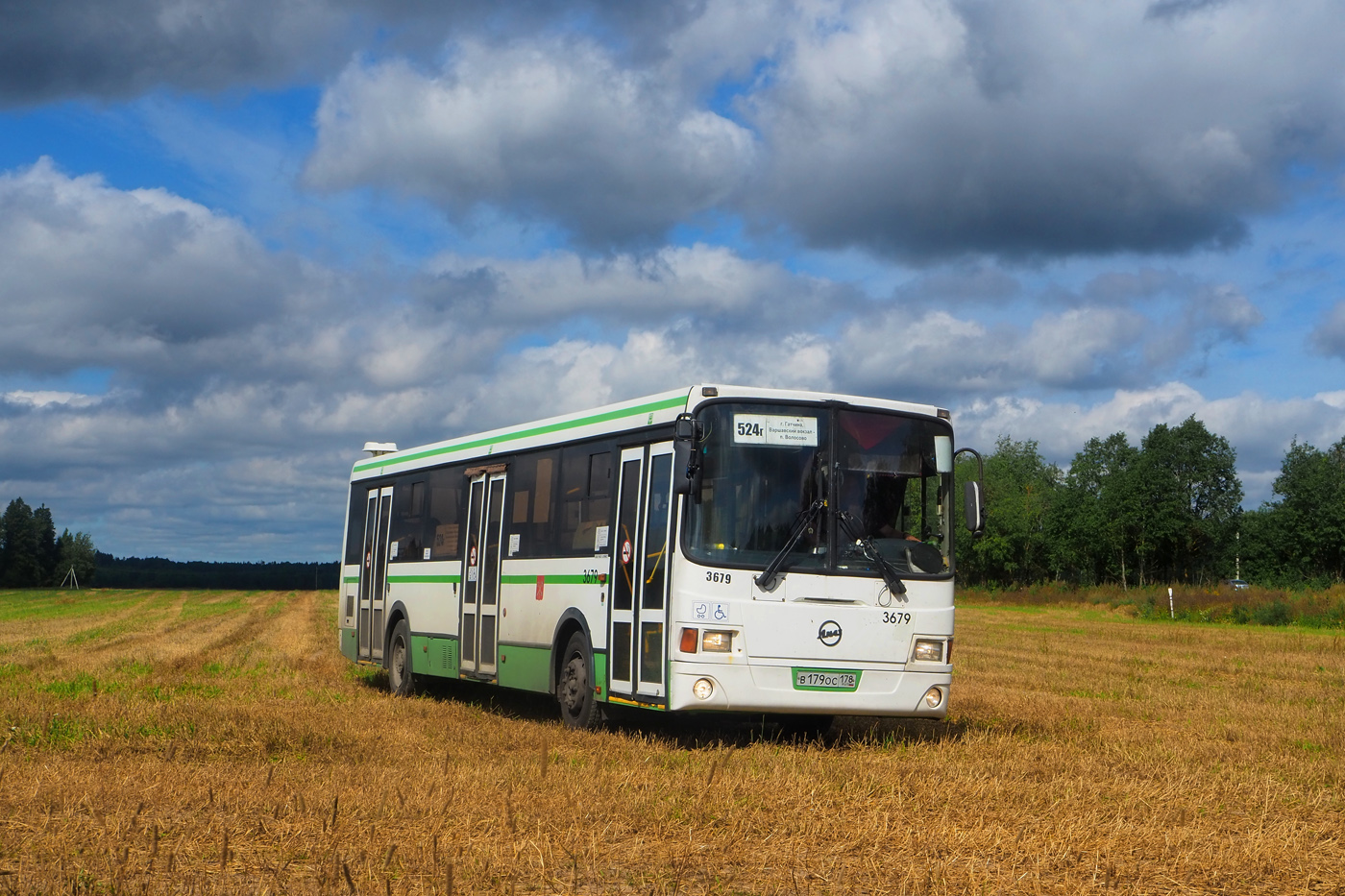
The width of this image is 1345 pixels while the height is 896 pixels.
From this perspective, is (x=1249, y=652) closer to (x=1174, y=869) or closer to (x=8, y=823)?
(x=1174, y=869)

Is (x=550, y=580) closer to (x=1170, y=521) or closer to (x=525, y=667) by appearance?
(x=525, y=667)

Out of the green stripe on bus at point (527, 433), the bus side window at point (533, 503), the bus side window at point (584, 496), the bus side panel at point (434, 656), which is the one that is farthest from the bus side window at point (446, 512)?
the bus side window at point (584, 496)

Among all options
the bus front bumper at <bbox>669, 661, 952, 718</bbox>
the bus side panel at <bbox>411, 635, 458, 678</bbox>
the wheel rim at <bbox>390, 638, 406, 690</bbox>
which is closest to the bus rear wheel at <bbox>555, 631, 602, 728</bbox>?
the bus front bumper at <bbox>669, 661, 952, 718</bbox>

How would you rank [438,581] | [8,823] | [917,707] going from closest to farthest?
[8,823]
[917,707]
[438,581]

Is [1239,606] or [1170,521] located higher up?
[1170,521]

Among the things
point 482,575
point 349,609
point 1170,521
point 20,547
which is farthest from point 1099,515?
point 20,547

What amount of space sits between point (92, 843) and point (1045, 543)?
119m

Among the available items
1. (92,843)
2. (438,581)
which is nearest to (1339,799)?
(92,843)

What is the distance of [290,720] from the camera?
12.4 meters

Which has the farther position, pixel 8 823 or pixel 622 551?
pixel 622 551

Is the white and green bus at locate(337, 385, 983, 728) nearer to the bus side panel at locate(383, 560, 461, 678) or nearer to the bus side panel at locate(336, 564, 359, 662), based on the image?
the bus side panel at locate(383, 560, 461, 678)

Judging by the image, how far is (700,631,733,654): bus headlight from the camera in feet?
38.5

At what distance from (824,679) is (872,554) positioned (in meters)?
1.10

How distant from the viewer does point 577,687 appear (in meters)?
13.7
